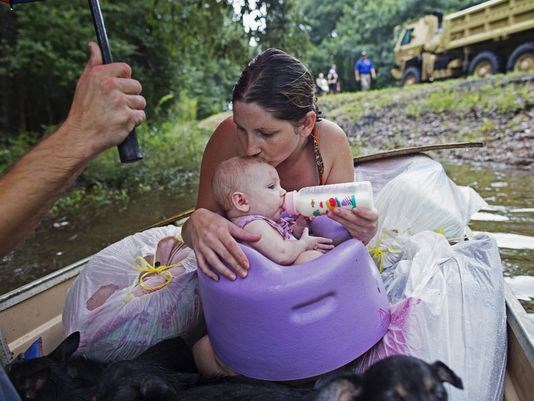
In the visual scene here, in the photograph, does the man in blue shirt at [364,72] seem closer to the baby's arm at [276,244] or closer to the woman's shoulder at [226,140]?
the woman's shoulder at [226,140]

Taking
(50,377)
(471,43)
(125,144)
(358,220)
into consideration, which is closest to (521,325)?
(358,220)

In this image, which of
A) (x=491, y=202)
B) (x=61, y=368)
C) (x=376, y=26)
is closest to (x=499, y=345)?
(x=61, y=368)

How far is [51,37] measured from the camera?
9.78 metres

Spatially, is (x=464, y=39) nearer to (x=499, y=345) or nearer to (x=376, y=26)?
(x=376, y=26)

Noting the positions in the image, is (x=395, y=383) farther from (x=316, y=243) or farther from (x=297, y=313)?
(x=316, y=243)

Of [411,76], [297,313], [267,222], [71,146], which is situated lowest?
[411,76]

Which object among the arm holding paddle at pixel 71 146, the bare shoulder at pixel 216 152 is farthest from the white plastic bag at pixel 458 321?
the arm holding paddle at pixel 71 146

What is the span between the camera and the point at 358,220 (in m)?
1.88

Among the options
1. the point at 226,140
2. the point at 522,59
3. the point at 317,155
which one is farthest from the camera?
the point at 522,59

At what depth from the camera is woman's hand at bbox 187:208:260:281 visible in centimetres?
175

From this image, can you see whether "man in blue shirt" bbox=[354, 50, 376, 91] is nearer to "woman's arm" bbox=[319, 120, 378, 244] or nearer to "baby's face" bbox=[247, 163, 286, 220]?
"woman's arm" bbox=[319, 120, 378, 244]

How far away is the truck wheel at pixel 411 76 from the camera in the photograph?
54.9 feet

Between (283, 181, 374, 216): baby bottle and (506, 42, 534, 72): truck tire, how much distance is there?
1223 cm

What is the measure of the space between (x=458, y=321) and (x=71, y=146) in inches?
60.5
